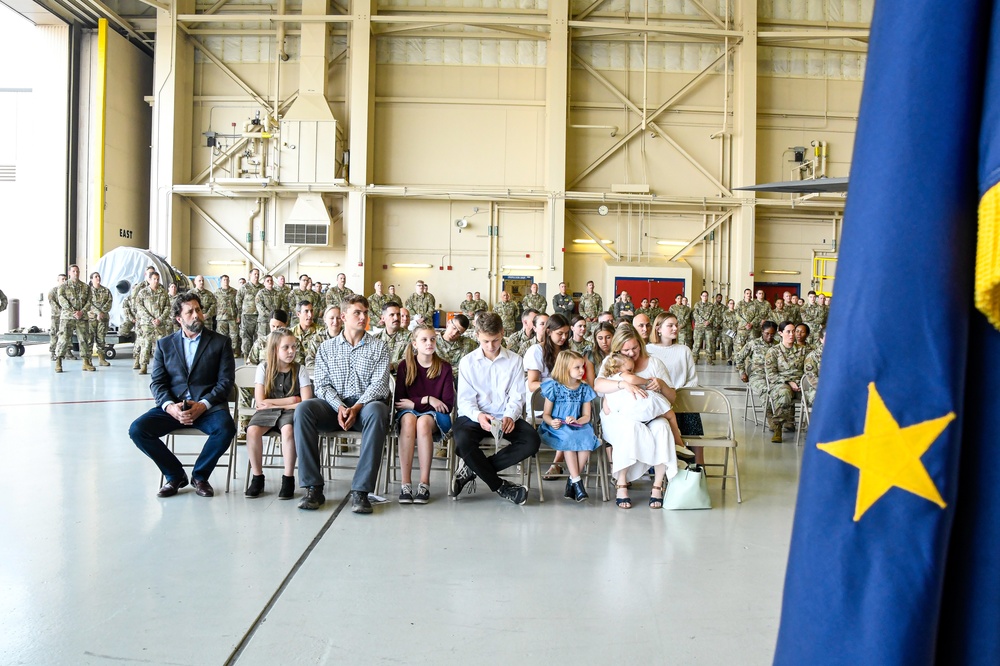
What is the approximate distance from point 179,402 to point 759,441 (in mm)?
5396

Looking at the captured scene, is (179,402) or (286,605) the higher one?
(179,402)

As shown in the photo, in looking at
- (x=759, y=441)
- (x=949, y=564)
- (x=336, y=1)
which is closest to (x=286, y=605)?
(x=949, y=564)

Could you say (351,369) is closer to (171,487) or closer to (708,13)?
(171,487)

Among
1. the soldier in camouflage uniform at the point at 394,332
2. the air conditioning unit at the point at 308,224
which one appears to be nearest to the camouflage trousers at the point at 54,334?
the air conditioning unit at the point at 308,224

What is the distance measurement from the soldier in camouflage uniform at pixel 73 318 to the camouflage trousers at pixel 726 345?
12.5 m

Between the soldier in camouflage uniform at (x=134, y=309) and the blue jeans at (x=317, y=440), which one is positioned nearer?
the blue jeans at (x=317, y=440)

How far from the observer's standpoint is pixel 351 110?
62.8 ft

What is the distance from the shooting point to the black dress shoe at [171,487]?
509 cm

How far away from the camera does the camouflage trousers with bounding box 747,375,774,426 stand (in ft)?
26.9

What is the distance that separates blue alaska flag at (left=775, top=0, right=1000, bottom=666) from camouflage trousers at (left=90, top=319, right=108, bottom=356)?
13.5m

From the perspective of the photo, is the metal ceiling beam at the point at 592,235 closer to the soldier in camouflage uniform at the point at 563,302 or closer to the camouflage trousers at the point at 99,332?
the soldier in camouflage uniform at the point at 563,302

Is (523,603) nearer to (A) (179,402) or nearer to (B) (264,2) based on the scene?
(A) (179,402)

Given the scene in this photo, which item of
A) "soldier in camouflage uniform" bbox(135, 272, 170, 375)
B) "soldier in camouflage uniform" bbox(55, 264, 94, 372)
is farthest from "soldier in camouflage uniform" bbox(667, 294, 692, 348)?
"soldier in camouflage uniform" bbox(55, 264, 94, 372)

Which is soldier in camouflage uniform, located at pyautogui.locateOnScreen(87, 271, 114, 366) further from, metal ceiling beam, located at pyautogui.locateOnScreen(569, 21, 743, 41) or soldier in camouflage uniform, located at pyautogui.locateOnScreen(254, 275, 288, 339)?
metal ceiling beam, located at pyautogui.locateOnScreen(569, 21, 743, 41)
